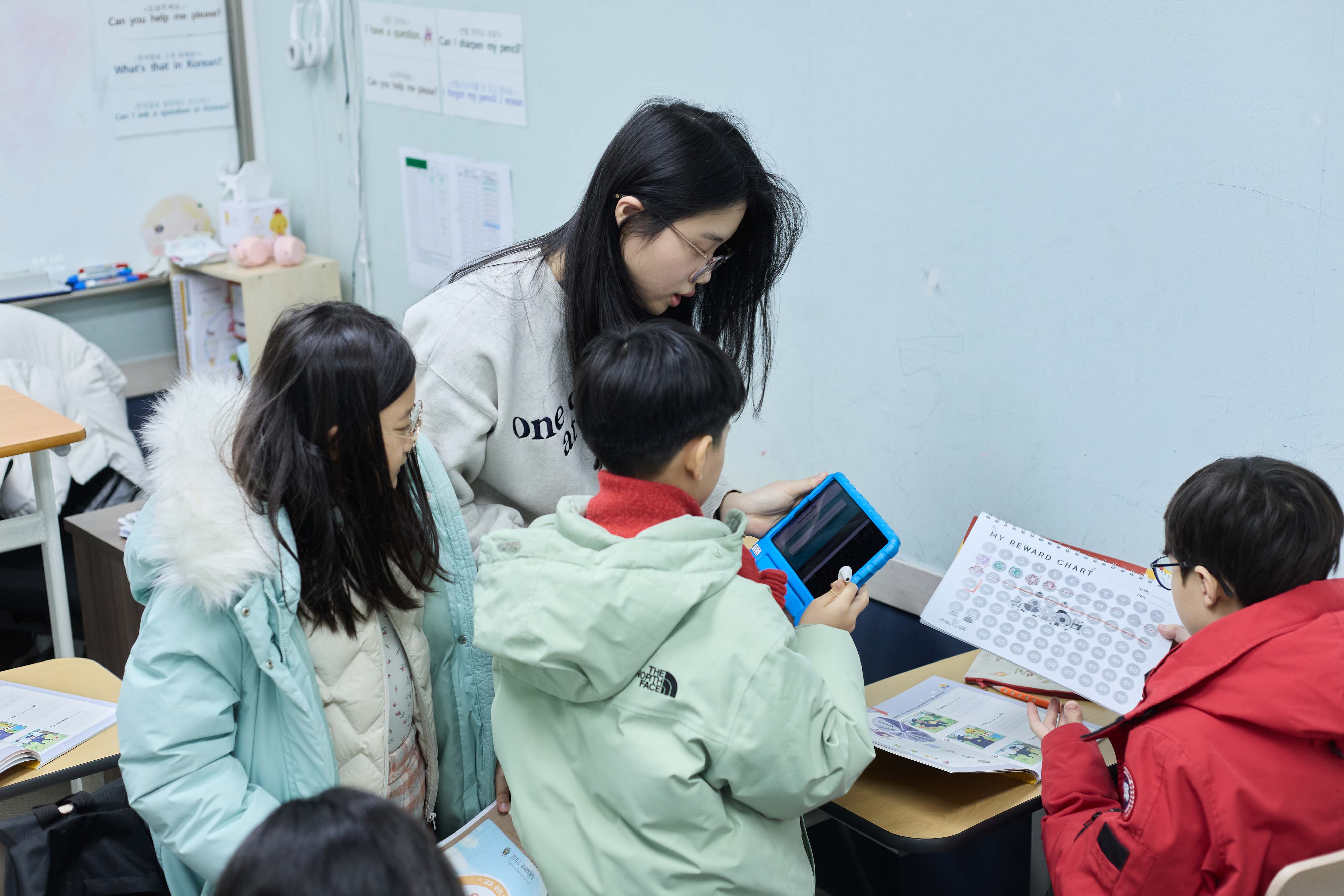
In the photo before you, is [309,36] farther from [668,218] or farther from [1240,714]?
[1240,714]

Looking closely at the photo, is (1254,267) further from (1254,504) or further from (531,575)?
(531,575)

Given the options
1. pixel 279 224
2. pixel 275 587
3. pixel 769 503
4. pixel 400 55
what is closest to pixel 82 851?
pixel 275 587

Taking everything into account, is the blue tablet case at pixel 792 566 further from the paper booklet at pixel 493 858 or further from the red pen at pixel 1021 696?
the paper booklet at pixel 493 858

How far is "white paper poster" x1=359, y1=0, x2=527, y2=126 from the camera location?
8.82ft

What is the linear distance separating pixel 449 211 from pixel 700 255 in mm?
1744

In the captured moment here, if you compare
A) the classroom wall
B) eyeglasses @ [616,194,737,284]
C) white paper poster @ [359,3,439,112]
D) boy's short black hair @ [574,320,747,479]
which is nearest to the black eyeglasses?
the classroom wall

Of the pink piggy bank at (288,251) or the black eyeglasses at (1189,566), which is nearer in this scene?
the black eyeglasses at (1189,566)

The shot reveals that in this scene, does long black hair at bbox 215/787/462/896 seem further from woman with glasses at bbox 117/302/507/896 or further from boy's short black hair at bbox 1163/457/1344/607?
boy's short black hair at bbox 1163/457/1344/607

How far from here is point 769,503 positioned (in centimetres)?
158

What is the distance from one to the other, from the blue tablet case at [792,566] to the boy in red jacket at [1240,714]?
35 cm

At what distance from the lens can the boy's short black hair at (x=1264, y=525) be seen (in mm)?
1127

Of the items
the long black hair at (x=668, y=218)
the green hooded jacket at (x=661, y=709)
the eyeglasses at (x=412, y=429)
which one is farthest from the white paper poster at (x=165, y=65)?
the green hooded jacket at (x=661, y=709)

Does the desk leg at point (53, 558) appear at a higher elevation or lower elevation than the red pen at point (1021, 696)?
lower

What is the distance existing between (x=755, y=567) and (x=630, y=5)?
153 centimetres
